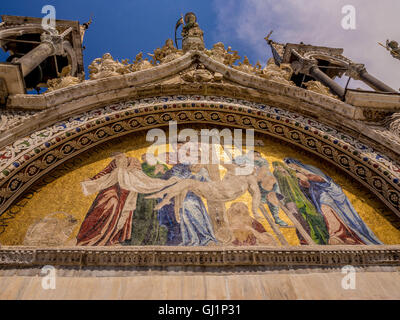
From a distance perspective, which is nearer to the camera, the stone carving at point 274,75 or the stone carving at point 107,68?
the stone carving at point 107,68

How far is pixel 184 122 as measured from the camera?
6.08 metres

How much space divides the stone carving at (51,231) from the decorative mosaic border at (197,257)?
36 cm

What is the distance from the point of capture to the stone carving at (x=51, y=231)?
3869 millimetres

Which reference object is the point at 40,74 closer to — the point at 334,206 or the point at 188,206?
the point at 188,206

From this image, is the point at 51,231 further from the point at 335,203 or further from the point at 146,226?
the point at 335,203

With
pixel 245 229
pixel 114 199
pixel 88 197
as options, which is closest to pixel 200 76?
pixel 114 199

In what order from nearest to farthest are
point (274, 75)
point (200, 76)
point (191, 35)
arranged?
point (200, 76) → point (274, 75) → point (191, 35)

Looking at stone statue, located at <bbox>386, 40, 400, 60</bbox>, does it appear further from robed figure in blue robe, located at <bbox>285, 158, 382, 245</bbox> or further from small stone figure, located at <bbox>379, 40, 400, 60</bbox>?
robed figure in blue robe, located at <bbox>285, 158, 382, 245</bbox>

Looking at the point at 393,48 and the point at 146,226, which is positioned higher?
the point at 393,48

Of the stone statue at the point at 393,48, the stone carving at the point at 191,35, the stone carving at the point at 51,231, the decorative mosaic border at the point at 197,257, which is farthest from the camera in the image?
the stone statue at the point at 393,48

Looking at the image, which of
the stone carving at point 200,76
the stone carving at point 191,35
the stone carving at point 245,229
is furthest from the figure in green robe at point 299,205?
the stone carving at point 191,35

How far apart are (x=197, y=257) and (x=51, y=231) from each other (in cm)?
167

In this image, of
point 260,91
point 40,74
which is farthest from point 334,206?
point 40,74

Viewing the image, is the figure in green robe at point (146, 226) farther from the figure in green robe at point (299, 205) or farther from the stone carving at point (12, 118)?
the stone carving at point (12, 118)
